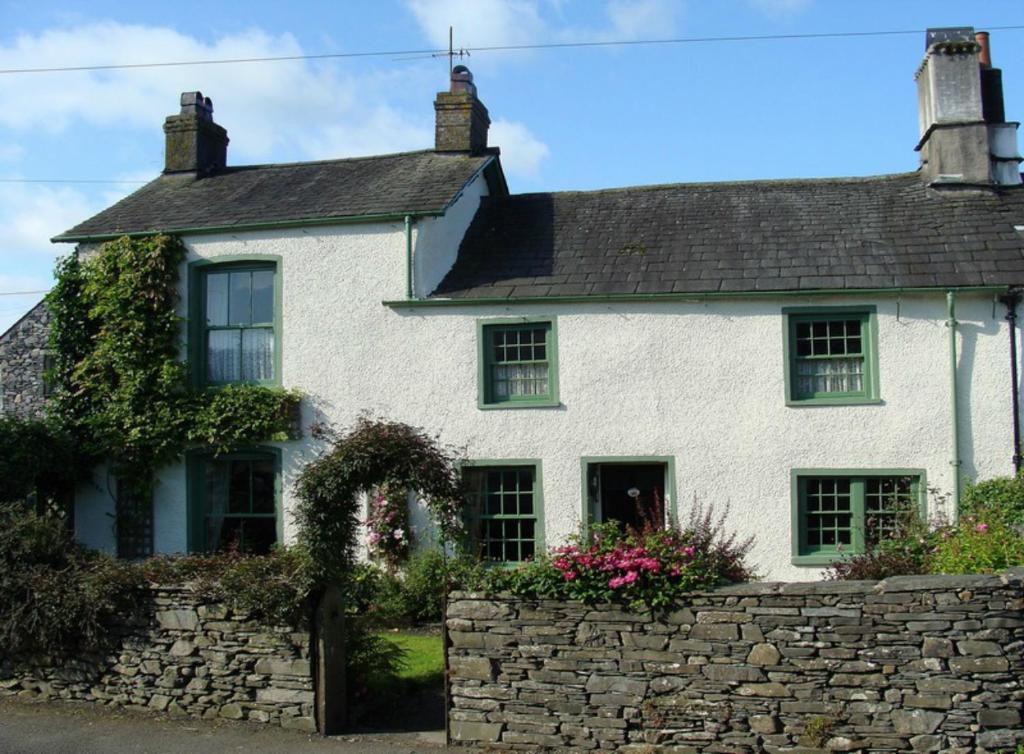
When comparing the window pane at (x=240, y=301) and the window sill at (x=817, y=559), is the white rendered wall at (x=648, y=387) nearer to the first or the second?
the window sill at (x=817, y=559)

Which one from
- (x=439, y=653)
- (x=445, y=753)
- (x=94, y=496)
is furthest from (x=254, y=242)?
(x=445, y=753)

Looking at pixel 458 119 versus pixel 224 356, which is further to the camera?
pixel 458 119

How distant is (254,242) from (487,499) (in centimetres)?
575

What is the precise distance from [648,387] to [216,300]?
24.1ft

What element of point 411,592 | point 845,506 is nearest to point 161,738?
point 411,592

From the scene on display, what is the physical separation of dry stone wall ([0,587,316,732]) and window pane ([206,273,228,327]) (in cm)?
728

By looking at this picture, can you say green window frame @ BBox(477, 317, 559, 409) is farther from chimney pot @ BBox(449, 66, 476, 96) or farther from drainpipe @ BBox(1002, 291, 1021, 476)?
drainpipe @ BBox(1002, 291, 1021, 476)

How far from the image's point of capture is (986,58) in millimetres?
17922

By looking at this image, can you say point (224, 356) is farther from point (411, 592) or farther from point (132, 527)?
point (411, 592)

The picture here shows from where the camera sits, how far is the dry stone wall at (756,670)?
8016 millimetres

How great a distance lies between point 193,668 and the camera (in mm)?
9977

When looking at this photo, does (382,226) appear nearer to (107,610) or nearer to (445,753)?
(107,610)

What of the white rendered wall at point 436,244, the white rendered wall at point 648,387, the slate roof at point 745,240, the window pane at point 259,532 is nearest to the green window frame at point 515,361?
the white rendered wall at point 648,387

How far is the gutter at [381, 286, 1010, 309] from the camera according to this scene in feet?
46.9
